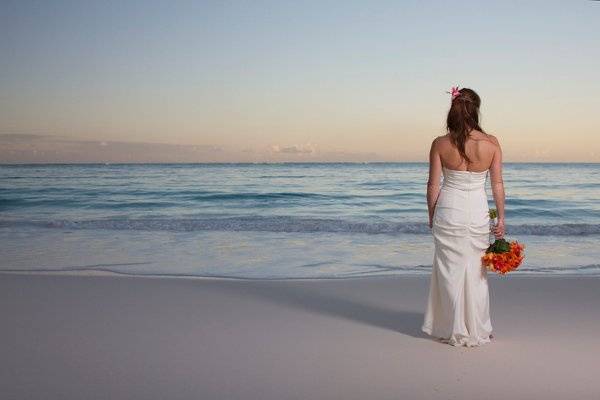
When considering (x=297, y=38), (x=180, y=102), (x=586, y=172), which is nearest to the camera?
(x=297, y=38)

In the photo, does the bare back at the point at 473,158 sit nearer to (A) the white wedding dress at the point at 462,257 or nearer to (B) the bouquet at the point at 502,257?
(A) the white wedding dress at the point at 462,257

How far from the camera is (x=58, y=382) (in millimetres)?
3059

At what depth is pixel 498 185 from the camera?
Answer: 369 cm

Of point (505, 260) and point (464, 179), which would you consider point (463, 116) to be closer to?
point (464, 179)

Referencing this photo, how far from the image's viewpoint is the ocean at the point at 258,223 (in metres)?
6.62

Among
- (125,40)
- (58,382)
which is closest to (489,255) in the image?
(58,382)

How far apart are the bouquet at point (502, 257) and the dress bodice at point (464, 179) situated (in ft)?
0.69

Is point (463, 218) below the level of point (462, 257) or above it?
above

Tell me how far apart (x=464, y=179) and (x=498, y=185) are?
0.66 feet

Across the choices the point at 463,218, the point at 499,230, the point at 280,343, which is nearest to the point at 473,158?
the point at 463,218

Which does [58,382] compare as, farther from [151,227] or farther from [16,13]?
[16,13]

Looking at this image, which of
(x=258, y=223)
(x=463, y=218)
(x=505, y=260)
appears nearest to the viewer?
(x=505, y=260)

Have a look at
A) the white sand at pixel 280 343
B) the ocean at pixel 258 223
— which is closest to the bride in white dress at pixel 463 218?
the white sand at pixel 280 343

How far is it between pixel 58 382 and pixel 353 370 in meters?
1.41
